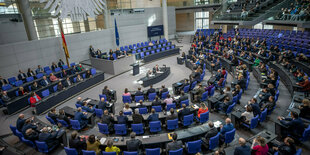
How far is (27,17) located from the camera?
50.2ft

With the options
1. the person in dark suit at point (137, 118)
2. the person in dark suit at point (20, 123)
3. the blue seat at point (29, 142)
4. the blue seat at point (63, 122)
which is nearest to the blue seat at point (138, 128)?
the person in dark suit at point (137, 118)

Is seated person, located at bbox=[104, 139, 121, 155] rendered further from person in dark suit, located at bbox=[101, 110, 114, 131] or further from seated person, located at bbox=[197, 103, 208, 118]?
seated person, located at bbox=[197, 103, 208, 118]

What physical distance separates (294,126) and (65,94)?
1148 centimetres

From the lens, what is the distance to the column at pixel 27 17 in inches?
590

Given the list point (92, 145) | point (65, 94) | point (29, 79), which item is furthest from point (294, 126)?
point (29, 79)

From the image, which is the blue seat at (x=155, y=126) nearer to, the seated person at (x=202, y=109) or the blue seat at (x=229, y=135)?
the seated person at (x=202, y=109)

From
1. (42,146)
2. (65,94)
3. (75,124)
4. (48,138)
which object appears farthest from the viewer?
(65,94)

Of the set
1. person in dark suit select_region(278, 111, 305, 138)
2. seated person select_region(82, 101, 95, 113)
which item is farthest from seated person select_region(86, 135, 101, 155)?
person in dark suit select_region(278, 111, 305, 138)

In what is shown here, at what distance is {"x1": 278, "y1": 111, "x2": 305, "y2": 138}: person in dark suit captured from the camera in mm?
6177

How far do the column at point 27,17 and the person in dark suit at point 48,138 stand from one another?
475 inches

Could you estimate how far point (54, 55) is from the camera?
674 inches

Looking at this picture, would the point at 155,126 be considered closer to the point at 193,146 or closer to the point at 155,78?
the point at 193,146

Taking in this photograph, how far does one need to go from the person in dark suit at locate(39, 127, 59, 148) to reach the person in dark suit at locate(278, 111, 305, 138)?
8.15m

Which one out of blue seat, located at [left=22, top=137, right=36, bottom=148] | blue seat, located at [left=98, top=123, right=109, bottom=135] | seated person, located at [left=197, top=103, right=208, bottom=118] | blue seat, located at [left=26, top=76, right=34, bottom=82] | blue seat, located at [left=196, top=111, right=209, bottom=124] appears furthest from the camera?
blue seat, located at [left=26, top=76, right=34, bottom=82]
